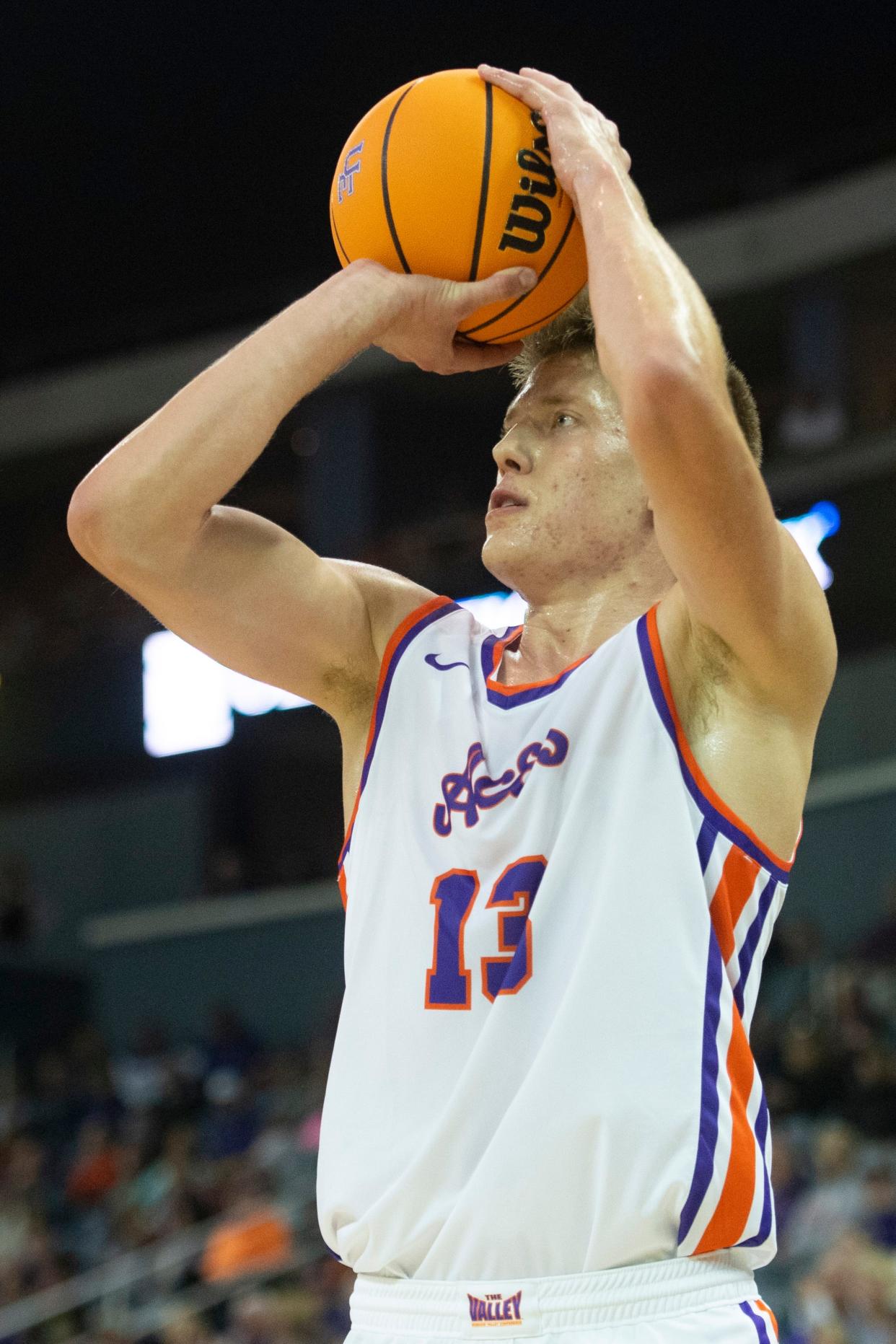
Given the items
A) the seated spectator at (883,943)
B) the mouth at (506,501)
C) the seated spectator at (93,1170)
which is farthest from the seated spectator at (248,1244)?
the mouth at (506,501)

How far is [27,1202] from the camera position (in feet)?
44.0

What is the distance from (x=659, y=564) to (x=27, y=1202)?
12011 millimetres

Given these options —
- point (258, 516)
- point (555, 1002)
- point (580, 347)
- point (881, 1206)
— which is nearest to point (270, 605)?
point (258, 516)

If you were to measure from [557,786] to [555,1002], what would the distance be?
35 centimetres

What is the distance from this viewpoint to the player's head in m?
2.95

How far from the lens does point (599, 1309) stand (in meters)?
2.30

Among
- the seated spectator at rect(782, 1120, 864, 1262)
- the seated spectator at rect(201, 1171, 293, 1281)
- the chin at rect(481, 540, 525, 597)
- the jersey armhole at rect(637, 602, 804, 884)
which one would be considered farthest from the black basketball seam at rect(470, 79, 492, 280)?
the seated spectator at rect(201, 1171, 293, 1281)

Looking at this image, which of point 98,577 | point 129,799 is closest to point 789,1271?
point 129,799

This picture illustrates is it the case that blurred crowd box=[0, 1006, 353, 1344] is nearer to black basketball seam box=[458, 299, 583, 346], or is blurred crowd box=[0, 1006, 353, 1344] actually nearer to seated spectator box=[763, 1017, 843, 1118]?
seated spectator box=[763, 1017, 843, 1118]

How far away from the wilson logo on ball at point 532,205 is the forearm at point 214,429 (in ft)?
0.87

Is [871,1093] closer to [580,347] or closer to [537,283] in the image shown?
[580,347]

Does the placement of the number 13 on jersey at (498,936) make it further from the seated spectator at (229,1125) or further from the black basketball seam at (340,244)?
the seated spectator at (229,1125)

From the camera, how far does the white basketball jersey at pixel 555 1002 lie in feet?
7.63

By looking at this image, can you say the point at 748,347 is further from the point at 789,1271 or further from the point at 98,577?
the point at 789,1271
